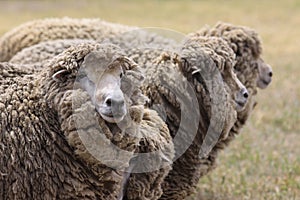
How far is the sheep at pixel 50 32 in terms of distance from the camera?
664 cm

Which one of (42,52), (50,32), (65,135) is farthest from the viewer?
(50,32)

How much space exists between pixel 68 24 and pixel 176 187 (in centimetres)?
252

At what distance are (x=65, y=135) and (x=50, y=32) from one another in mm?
3075

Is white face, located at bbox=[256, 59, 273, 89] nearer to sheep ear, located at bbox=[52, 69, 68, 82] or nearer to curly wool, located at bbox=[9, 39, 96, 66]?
curly wool, located at bbox=[9, 39, 96, 66]

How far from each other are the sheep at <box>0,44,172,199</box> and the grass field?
2315 millimetres

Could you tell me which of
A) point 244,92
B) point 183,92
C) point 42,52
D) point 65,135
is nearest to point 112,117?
point 65,135

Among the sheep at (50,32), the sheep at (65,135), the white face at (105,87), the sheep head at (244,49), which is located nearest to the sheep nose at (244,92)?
the sheep head at (244,49)

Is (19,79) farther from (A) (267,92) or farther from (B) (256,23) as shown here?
(B) (256,23)

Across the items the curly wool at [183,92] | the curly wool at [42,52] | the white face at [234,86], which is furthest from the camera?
the curly wool at [42,52]

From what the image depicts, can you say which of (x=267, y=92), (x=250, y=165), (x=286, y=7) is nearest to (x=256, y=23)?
(x=286, y=7)

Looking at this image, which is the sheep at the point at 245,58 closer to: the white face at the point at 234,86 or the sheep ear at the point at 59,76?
the white face at the point at 234,86

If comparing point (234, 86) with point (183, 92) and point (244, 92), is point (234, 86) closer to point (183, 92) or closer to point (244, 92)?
point (244, 92)

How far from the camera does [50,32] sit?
22.0ft

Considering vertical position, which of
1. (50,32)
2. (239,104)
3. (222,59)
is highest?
(222,59)
